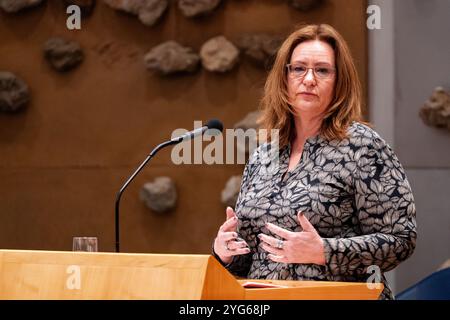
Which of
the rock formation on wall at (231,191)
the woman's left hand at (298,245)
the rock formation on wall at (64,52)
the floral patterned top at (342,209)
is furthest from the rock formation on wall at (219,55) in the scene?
the woman's left hand at (298,245)

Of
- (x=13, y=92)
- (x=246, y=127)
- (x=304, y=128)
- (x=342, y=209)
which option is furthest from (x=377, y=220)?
(x=13, y=92)

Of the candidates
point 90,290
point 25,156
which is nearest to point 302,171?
point 90,290

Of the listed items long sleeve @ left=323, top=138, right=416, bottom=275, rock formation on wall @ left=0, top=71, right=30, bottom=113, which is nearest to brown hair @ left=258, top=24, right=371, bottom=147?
long sleeve @ left=323, top=138, right=416, bottom=275

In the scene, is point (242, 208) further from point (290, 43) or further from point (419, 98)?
point (419, 98)

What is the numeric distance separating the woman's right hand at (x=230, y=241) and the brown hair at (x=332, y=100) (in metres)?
0.38

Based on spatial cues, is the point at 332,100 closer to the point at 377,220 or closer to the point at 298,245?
the point at 377,220

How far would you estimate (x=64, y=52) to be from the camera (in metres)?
4.46

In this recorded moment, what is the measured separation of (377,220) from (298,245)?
27 cm

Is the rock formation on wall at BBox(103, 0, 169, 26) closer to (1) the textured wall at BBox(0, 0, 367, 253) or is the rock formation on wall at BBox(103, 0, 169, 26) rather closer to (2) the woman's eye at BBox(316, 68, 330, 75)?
(1) the textured wall at BBox(0, 0, 367, 253)

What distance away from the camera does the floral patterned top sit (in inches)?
91.0

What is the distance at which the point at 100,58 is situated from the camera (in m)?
4.47

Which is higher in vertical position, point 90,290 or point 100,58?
point 100,58
